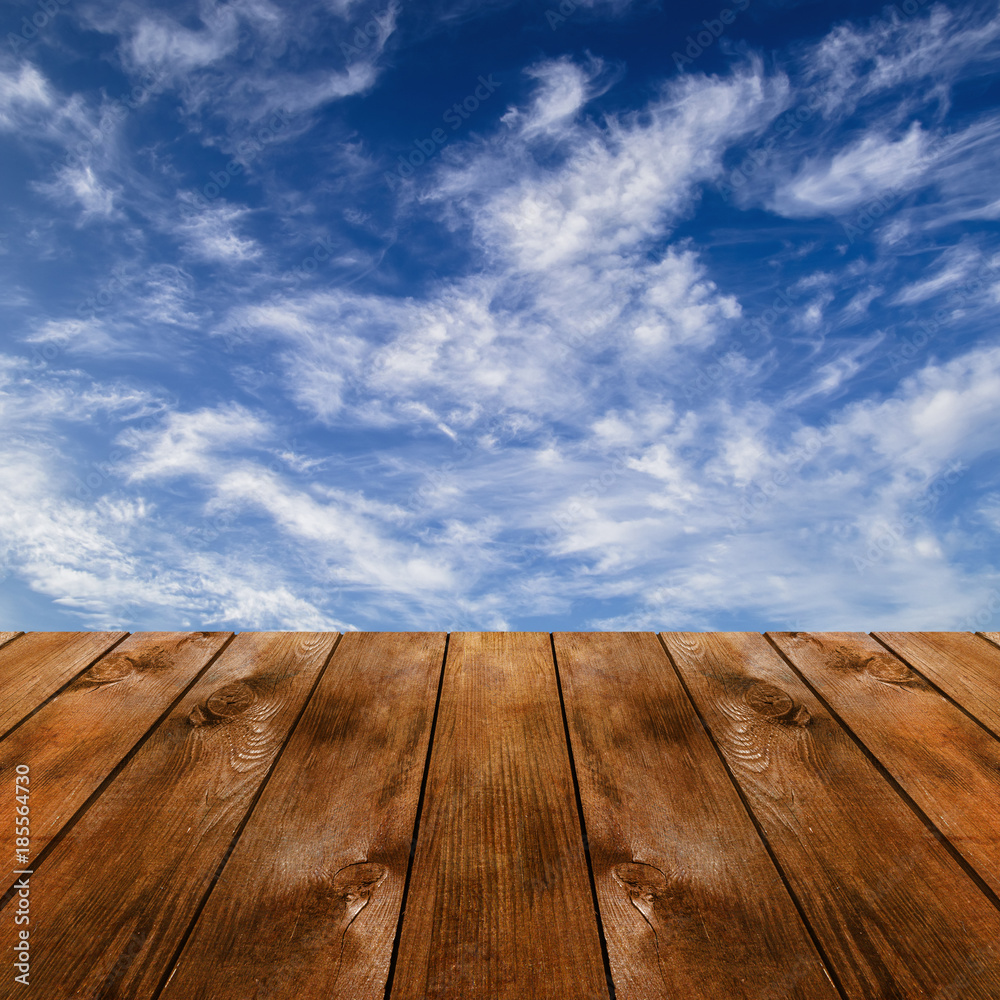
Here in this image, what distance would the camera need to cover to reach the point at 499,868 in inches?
40.0

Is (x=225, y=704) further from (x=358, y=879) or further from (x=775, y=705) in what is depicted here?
(x=775, y=705)

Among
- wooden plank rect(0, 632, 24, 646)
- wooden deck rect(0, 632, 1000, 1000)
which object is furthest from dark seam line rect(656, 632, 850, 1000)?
wooden plank rect(0, 632, 24, 646)

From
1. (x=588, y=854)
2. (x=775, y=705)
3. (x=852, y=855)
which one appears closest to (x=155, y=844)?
(x=588, y=854)

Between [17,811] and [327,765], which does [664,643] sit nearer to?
[327,765]

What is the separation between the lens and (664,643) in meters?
1.77

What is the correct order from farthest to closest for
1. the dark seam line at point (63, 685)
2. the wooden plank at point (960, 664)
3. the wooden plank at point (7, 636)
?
the wooden plank at point (7, 636) < the wooden plank at point (960, 664) < the dark seam line at point (63, 685)

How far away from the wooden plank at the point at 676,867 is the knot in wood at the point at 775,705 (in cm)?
15

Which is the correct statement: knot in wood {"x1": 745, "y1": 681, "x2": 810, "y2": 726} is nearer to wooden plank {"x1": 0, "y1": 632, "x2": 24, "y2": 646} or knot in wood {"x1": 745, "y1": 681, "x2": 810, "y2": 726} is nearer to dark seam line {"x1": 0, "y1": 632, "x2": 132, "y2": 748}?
dark seam line {"x1": 0, "y1": 632, "x2": 132, "y2": 748}

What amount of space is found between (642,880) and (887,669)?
99 centimetres

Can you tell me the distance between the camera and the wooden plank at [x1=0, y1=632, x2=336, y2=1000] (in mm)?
→ 884

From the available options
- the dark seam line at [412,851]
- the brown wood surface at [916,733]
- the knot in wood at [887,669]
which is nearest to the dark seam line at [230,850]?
the dark seam line at [412,851]

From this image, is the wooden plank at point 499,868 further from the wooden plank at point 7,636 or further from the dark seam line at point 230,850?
the wooden plank at point 7,636

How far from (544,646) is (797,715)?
58 cm

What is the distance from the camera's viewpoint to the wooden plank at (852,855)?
2.88ft
